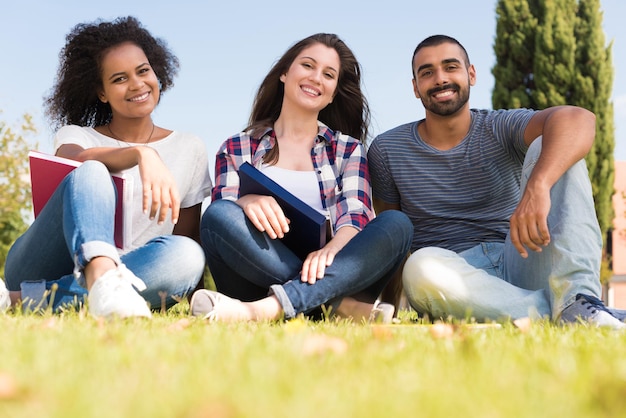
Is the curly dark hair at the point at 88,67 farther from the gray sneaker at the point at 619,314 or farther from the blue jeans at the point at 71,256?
the gray sneaker at the point at 619,314

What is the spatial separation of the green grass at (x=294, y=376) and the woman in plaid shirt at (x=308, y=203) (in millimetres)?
1018

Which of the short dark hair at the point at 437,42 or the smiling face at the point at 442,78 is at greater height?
the short dark hair at the point at 437,42

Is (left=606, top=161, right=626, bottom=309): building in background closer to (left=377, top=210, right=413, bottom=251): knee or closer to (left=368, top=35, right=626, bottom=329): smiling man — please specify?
(left=368, top=35, right=626, bottom=329): smiling man

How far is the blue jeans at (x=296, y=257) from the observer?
306 centimetres

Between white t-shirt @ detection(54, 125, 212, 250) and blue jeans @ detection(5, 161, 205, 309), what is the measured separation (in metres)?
0.51

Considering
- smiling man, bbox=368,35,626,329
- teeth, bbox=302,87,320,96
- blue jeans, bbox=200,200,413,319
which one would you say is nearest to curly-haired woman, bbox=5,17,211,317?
blue jeans, bbox=200,200,413,319

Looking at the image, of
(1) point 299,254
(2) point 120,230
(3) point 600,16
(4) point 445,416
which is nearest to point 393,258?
(1) point 299,254

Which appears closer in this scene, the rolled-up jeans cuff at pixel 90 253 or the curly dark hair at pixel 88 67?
the rolled-up jeans cuff at pixel 90 253

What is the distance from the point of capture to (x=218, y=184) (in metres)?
3.70

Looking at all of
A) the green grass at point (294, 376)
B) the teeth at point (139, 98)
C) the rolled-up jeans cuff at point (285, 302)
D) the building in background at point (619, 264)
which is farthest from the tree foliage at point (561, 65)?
the green grass at point (294, 376)

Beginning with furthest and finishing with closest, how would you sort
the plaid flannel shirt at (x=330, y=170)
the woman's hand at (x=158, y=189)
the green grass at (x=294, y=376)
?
the plaid flannel shirt at (x=330, y=170) < the woman's hand at (x=158, y=189) < the green grass at (x=294, y=376)

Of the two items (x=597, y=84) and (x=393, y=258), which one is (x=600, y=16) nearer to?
(x=597, y=84)

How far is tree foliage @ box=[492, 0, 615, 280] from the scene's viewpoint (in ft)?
51.5

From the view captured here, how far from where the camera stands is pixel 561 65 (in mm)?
15797
